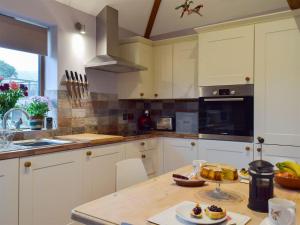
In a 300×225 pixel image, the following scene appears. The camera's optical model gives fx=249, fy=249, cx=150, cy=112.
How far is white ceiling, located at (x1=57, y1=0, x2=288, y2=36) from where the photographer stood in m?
3.01

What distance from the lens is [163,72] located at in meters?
3.51

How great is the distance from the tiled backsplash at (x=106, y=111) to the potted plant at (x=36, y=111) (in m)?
0.20

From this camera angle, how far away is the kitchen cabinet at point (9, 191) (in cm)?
166

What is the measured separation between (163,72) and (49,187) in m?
2.17

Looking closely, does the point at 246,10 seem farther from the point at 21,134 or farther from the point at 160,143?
the point at 21,134

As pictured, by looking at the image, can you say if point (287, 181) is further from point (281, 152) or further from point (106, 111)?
point (106, 111)

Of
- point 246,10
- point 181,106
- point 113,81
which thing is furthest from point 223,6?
point 113,81

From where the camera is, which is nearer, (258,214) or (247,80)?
(258,214)

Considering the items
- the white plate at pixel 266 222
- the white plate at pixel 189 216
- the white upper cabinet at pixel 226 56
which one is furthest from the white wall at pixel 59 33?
the white plate at pixel 266 222

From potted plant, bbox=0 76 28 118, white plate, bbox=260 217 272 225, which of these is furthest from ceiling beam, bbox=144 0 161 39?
white plate, bbox=260 217 272 225

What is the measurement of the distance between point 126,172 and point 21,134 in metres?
1.25

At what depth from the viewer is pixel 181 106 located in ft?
12.1

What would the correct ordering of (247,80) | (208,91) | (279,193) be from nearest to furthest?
(279,193)
(247,80)
(208,91)

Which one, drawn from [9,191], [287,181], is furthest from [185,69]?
[9,191]
